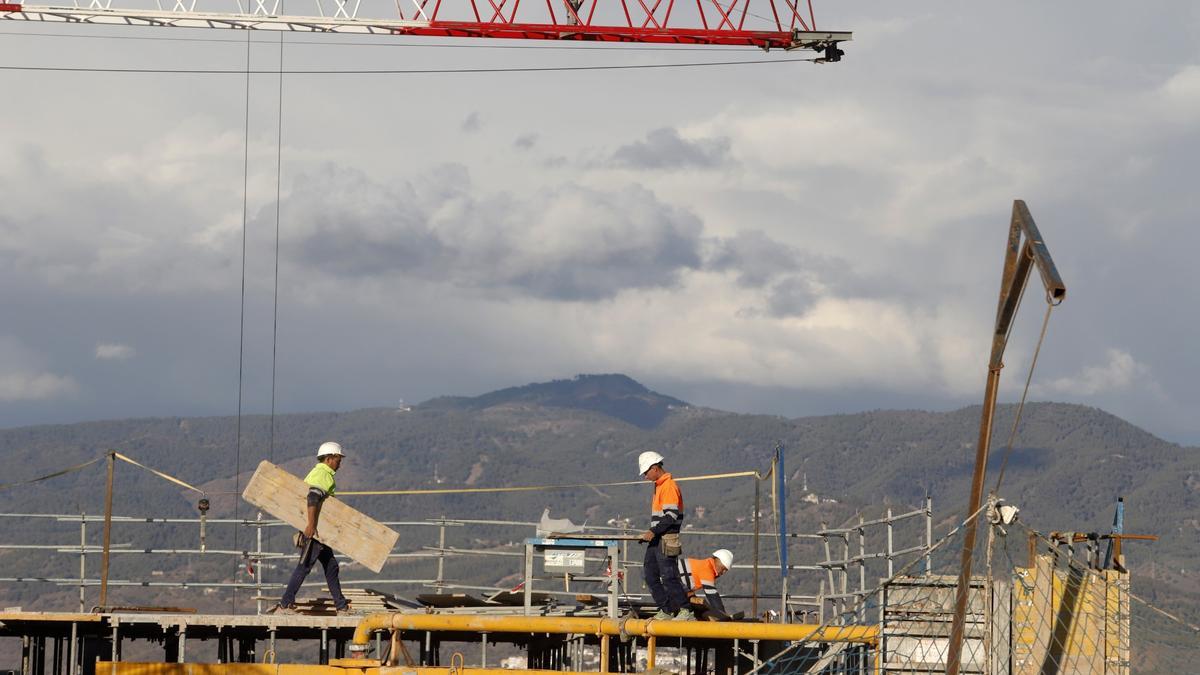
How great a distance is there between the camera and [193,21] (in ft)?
130

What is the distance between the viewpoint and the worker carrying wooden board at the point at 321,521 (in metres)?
22.8

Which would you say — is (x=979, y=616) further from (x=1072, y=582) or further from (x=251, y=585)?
(x=251, y=585)

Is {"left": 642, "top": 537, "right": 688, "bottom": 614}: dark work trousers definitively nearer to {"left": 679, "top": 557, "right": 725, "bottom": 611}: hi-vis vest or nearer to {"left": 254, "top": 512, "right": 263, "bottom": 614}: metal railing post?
{"left": 679, "top": 557, "right": 725, "bottom": 611}: hi-vis vest

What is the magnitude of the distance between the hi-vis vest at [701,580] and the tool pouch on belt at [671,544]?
0.92 m

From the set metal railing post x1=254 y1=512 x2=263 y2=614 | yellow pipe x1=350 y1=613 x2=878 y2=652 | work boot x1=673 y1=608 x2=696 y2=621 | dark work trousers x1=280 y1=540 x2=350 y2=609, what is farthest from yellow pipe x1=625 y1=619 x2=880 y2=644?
metal railing post x1=254 y1=512 x2=263 y2=614

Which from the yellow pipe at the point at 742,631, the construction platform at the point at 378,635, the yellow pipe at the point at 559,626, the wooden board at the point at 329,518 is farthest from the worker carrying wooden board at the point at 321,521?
the yellow pipe at the point at 742,631

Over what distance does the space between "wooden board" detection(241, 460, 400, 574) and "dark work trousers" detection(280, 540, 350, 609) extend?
158 mm

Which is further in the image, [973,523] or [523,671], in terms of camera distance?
[523,671]

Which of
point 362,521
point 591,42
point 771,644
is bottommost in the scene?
point 771,644

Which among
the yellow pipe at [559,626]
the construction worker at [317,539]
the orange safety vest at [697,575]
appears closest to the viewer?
the yellow pipe at [559,626]

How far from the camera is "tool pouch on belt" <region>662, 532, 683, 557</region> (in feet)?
69.1

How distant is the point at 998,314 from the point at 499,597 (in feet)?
45.9

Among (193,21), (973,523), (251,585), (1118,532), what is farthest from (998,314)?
(193,21)

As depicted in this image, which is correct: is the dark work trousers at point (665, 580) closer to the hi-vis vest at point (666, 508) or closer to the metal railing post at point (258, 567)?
the hi-vis vest at point (666, 508)
